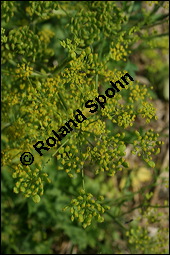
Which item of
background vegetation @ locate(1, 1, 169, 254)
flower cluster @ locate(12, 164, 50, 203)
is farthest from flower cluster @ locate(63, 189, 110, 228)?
flower cluster @ locate(12, 164, 50, 203)

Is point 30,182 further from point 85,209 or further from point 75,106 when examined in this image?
point 75,106

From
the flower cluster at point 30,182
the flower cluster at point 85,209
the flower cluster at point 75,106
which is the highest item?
the flower cluster at point 75,106

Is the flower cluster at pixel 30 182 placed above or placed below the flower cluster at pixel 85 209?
above

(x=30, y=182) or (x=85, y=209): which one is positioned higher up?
(x=30, y=182)

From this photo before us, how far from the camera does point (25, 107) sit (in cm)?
255

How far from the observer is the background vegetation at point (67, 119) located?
2256mm

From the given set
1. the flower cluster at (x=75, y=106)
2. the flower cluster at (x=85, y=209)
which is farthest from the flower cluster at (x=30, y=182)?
the flower cluster at (x=85, y=209)

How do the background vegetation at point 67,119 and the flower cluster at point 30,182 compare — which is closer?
the flower cluster at point 30,182

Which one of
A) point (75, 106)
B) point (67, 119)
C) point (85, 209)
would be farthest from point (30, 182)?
point (75, 106)

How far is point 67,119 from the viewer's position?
7.78 ft

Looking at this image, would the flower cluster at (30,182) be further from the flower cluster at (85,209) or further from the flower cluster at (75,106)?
the flower cluster at (85,209)

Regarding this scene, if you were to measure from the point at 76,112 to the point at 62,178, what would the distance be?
4.77 feet

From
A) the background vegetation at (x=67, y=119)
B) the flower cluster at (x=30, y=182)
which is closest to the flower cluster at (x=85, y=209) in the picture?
the background vegetation at (x=67, y=119)

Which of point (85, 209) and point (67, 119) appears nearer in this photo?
point (85, 209)
